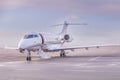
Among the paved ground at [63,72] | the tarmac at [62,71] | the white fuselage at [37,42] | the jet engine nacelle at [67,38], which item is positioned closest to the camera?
the paved ground at [63,72]

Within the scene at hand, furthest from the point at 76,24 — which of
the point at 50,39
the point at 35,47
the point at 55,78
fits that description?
the point at 55,78

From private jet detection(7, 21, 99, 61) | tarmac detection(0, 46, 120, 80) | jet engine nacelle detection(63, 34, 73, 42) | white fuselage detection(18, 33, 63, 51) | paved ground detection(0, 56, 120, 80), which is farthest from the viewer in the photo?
jet engine nacelle detection(63, 34, 73, 42)

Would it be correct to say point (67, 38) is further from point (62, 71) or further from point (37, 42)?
point (62, 71)

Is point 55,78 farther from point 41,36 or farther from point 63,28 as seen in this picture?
point 63,28

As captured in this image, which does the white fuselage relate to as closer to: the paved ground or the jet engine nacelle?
the jet engine nacelle

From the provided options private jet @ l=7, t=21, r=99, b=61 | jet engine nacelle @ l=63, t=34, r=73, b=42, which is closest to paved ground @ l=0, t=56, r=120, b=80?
private jet @ l=7, t=21, r=99, b=61

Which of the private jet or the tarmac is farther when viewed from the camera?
the private jet

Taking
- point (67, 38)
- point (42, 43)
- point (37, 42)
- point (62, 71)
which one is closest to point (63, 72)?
point (62, 71)

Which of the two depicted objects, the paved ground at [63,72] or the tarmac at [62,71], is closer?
the paved ground at [63,72]

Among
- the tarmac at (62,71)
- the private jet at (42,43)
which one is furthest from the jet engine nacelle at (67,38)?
the tarmac at (62,71)

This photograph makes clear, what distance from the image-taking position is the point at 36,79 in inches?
485

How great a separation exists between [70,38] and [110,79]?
90.9 feet

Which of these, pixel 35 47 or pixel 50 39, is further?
pixel 50 39

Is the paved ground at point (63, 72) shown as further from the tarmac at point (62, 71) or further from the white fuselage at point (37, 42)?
the white fuselage at point (37, 42)
